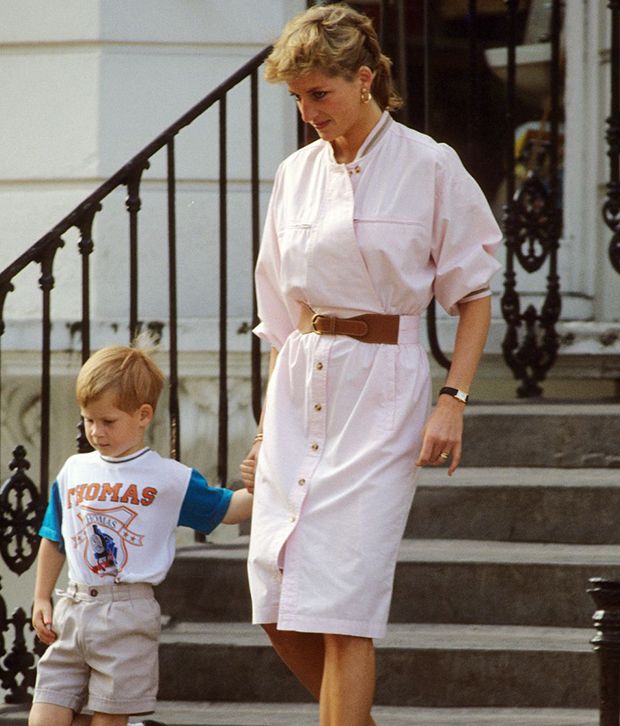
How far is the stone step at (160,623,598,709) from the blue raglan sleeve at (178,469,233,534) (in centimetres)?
62

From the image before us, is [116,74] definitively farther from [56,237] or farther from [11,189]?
[56,237]

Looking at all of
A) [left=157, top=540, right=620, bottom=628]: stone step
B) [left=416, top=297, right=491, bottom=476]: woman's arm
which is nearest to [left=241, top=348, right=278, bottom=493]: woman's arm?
[left=416, top=297, right=491, bottom=476]: woman's arm

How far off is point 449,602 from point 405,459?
1214mm

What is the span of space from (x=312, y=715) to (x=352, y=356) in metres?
1.24

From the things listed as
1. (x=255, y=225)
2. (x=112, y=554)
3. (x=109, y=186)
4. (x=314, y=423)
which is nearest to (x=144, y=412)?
(x=112, y=554)

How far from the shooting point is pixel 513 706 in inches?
171

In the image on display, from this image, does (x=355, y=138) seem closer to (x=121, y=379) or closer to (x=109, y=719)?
(x=121, y=379)

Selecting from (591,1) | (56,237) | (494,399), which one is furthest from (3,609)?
(591,1)

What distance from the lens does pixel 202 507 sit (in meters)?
4.00

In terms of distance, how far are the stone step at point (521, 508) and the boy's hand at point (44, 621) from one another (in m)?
1.40

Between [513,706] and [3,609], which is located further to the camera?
[3,609]

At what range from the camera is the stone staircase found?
4.31 m

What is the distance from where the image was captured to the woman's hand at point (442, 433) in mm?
3459

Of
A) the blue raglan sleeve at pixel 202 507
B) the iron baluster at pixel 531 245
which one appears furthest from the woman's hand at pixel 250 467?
the iron baluster at pixel 531 245
